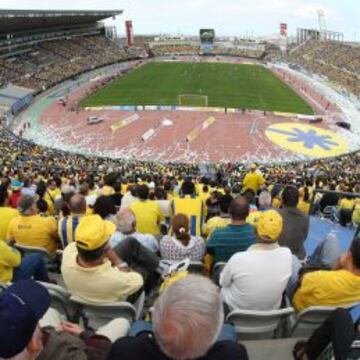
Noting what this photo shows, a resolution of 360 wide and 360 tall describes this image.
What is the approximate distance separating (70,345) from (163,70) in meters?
75.3

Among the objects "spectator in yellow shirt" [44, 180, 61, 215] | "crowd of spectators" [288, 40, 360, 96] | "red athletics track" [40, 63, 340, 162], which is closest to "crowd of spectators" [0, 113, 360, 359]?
"spectator in yellow shirt" [44, 180, 61, 215]

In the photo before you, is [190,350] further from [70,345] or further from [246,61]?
[246,61]

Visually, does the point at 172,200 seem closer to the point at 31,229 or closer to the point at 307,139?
the point at 31,229

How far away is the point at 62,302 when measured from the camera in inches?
186

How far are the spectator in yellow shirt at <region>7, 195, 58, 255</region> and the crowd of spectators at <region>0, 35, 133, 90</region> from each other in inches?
2032

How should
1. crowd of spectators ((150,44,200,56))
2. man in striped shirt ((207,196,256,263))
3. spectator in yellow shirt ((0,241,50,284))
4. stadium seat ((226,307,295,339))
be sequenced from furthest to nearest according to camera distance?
crowd of spectators ((150,44,200,56)) → man in striped shirt ((207,196,256,263)) → spectator in yellow shirt ((0,241,50,284)) → stadium seat ((226,307,295,339))

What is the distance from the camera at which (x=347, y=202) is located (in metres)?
12.8

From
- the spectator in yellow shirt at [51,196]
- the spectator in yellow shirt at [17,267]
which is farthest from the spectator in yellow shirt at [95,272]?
the spectator in yellow shirt at [51,196]

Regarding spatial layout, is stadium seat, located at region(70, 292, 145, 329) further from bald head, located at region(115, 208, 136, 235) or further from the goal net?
the goal net

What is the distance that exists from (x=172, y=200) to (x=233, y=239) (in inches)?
93.6

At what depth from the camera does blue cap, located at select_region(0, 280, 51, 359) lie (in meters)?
2.55

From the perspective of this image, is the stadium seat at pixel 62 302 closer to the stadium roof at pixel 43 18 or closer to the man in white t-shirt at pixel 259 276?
the man in white t-shirt at pixel 259 276

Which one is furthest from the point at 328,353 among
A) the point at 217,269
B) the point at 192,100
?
the point at 192,100

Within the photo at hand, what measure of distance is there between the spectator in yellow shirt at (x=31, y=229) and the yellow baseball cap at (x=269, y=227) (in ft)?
10.6
